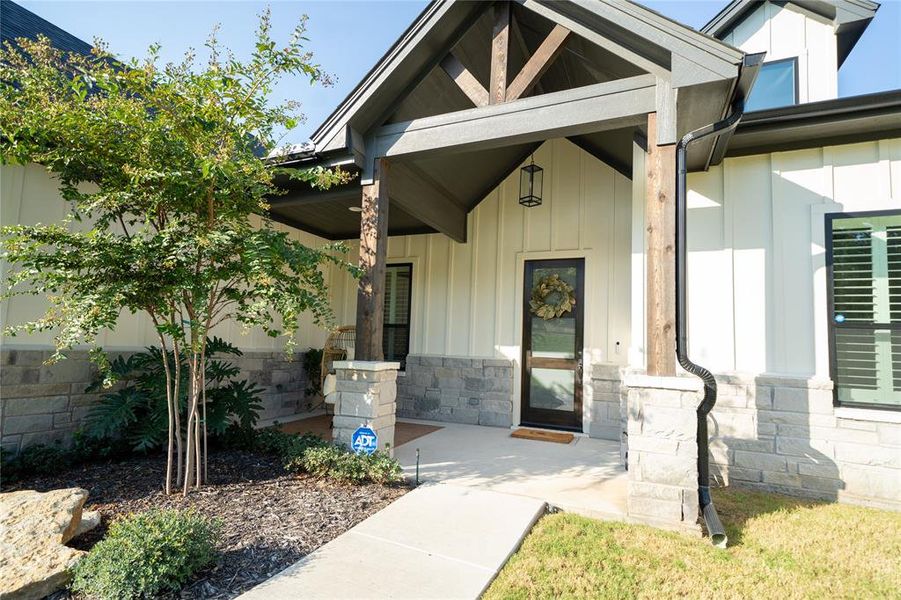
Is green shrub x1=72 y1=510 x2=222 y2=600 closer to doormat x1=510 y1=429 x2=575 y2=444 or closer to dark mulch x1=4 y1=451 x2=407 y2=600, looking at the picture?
dark mulch x1=4 y1=451 x2=407 y2=600

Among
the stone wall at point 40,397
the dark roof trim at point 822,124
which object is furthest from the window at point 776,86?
the stone wall at point 40,397

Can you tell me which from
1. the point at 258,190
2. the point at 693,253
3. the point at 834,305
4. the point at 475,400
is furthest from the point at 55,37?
the point at 834,305

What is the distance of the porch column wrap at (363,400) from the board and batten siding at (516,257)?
2.48 m

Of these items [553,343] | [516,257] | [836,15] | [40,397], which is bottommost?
[40,397]

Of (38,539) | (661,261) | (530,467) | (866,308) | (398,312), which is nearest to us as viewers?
(38,539)

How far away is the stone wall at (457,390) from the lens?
19.2ft

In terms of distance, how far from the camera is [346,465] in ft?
11.2

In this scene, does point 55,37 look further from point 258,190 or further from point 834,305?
point 834,305

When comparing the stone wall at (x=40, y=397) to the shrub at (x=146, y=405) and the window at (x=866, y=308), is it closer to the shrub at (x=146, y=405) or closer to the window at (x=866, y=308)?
the shrub at (x=146, y=405)

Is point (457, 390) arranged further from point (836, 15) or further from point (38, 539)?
point (836, 15)

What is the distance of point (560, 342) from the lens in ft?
18.6

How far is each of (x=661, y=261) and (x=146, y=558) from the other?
324 centimetres

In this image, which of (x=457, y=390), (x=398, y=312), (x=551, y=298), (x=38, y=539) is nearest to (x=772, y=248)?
(x=551, y=298)

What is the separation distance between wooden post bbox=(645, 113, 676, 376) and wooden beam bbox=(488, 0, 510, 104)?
1.26 meters
